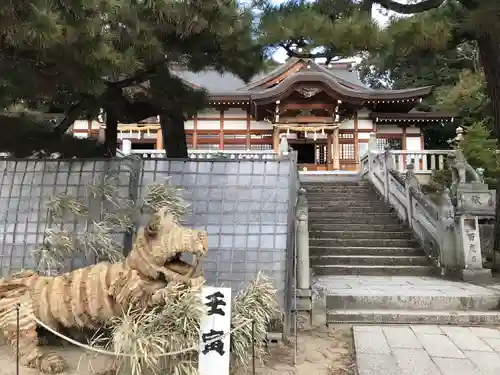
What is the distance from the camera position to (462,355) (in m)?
3.68

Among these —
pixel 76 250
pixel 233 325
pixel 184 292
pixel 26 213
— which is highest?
pixel 26 213

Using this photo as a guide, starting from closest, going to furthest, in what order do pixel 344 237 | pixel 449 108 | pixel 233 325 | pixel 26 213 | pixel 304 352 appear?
pixel 233 325 → pixel 304 352 → pixel 26 213 → pixel 344 237 → pixel 449 108

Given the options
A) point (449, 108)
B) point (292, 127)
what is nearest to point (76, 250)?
point (292, 127)

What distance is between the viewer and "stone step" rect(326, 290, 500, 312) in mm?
5066

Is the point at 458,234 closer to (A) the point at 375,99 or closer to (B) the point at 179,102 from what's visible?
(B) the point at 179,102

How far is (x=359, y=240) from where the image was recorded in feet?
27.2

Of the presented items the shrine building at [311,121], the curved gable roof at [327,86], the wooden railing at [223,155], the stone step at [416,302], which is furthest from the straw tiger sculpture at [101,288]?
the shrine building at [311,121]

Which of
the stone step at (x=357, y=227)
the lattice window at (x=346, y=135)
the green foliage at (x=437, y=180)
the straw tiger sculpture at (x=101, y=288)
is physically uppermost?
the lattice window at (x=346, y=135)

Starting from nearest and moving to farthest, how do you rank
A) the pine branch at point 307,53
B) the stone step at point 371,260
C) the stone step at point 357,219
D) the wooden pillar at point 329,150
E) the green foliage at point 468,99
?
the pine branch at point 307,53
the stone step at point 371,260
the stone step at point 357,219
the green foliage at point 468,99
the wooden pillar at point 329,150

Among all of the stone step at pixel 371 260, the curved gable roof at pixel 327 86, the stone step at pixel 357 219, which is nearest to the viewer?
the stone step at pixel 371 260

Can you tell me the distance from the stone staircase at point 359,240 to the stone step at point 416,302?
200 cm

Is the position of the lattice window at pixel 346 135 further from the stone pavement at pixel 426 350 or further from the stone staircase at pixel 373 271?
the stone pavement at pixel 426 350

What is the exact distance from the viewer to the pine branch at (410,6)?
635cm

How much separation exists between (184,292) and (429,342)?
2578 mm
